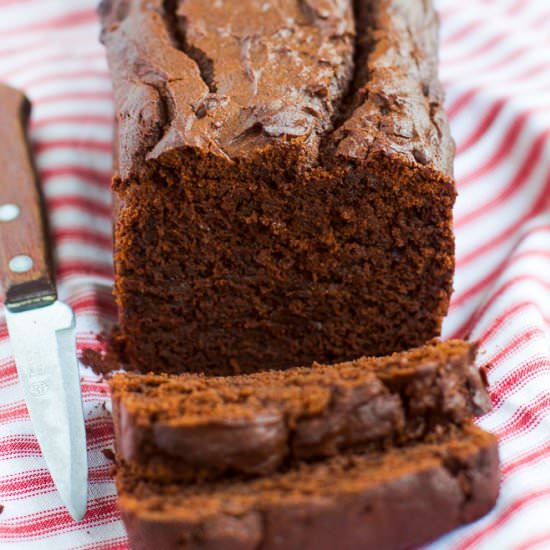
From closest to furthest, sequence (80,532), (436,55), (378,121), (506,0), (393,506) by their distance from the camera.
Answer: (393,506) → (80,532) → (378,121) → (436,55) → (506,0)

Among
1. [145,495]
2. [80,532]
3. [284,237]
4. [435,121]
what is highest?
[435,121]

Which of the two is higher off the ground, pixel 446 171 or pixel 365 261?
pixel 446 171

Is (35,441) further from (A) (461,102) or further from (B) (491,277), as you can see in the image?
(A) (461,102)

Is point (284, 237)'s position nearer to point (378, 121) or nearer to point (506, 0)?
point (378, 121)

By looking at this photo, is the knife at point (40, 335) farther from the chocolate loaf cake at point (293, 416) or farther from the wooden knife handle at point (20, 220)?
the chocolate loaf cake at point (293, 416)

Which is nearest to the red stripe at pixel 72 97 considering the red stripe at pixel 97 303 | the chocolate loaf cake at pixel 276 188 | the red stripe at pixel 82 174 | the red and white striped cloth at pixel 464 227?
the red and white striped cloth at pixel 464 227

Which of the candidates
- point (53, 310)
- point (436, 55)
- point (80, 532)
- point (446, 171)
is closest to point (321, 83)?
point (446, 171)

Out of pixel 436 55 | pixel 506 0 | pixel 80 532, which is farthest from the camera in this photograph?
pixel 506 0
